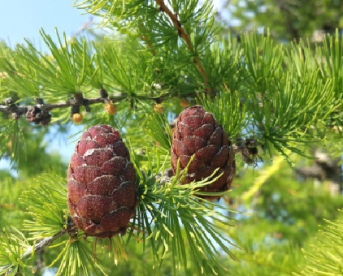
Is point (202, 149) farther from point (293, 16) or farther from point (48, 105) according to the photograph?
point (293, 16)

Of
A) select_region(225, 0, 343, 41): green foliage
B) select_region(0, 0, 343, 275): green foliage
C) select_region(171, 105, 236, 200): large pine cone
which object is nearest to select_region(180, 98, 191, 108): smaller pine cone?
select_region(0, 0, 343, 275): green foliage

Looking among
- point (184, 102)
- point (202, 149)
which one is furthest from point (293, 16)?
point (202, 149)

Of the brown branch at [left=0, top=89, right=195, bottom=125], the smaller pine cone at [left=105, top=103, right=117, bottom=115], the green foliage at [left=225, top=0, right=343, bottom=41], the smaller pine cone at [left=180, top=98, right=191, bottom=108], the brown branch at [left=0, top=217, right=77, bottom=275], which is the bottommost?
the green foliage at [left=225, top=0, right=343, bottom=41]

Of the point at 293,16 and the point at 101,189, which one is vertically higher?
the point at 101,189

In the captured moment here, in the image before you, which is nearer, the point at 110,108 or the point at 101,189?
the point at 101,189

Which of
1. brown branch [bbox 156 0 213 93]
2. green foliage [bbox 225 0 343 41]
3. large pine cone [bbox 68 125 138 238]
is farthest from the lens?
green foliage [bbox 225 0 343 41]

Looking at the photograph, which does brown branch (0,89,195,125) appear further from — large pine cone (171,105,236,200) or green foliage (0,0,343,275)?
large pine cone (171,105,236,200)
